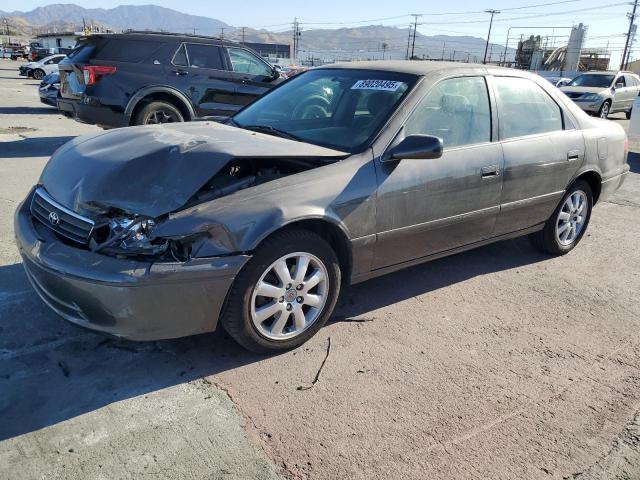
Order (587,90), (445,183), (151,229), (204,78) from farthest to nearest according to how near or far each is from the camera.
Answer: (587,90)
(204,78)
(445,183)
(151,229)

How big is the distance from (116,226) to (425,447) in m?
1.94

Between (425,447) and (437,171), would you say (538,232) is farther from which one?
(425,447)

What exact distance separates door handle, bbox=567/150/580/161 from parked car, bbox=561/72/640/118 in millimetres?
14569

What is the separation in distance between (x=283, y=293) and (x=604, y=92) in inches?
726

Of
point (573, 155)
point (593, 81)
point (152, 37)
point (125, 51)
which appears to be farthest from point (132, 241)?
point (593, 81)

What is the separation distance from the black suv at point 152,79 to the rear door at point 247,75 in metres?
0.02

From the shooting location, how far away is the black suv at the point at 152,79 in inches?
330

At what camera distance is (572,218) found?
506 centimetres

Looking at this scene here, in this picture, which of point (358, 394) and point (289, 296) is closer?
point (358, 394)

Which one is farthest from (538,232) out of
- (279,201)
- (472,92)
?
(279,201)

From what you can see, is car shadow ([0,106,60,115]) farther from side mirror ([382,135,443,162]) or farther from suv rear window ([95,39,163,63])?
side mirror ([382,135,443,162])

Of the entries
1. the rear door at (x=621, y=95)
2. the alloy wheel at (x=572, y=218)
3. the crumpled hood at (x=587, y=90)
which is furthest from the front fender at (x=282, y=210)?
the rear door at (x=621, y=95)

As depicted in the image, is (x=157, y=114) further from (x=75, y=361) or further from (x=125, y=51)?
(x=75, y=361)

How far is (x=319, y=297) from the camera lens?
3.28m
